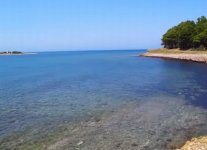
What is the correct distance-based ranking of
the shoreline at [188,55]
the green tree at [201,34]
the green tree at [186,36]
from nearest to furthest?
the shoreline at [188,55] < the green tree at [201,34] < the green tree at [186,36]

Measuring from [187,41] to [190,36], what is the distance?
7.06ft

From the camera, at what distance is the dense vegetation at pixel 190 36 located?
356ft

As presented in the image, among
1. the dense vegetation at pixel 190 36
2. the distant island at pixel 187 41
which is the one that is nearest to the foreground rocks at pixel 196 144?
the distant island at pixel 187 41

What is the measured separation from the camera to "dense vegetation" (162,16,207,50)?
108 m

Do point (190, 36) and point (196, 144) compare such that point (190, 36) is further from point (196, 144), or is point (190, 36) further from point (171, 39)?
point (196, 144)

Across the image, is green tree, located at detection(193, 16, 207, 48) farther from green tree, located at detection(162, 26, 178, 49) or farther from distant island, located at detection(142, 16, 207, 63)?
green tree, located at detection(162, 26, 178, 49)

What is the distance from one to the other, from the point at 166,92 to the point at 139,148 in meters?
21.1

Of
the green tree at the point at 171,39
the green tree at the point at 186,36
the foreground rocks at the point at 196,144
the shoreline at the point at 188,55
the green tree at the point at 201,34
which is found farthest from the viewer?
the green tree at the point at 171,39

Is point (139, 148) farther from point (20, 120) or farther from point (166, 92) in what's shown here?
point (166, 92)

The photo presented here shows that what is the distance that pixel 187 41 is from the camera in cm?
11981

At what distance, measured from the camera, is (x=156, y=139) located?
63.4ft

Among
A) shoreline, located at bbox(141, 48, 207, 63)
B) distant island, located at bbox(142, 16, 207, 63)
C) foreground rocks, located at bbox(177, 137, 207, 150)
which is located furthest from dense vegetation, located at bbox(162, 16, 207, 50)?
foreground rocks, located at bbox(177, 137, 207, 150)

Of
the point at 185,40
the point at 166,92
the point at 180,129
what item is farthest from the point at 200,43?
the point at 180,129

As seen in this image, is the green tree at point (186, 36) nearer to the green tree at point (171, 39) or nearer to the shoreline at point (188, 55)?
the green tree at point (171, 39)
